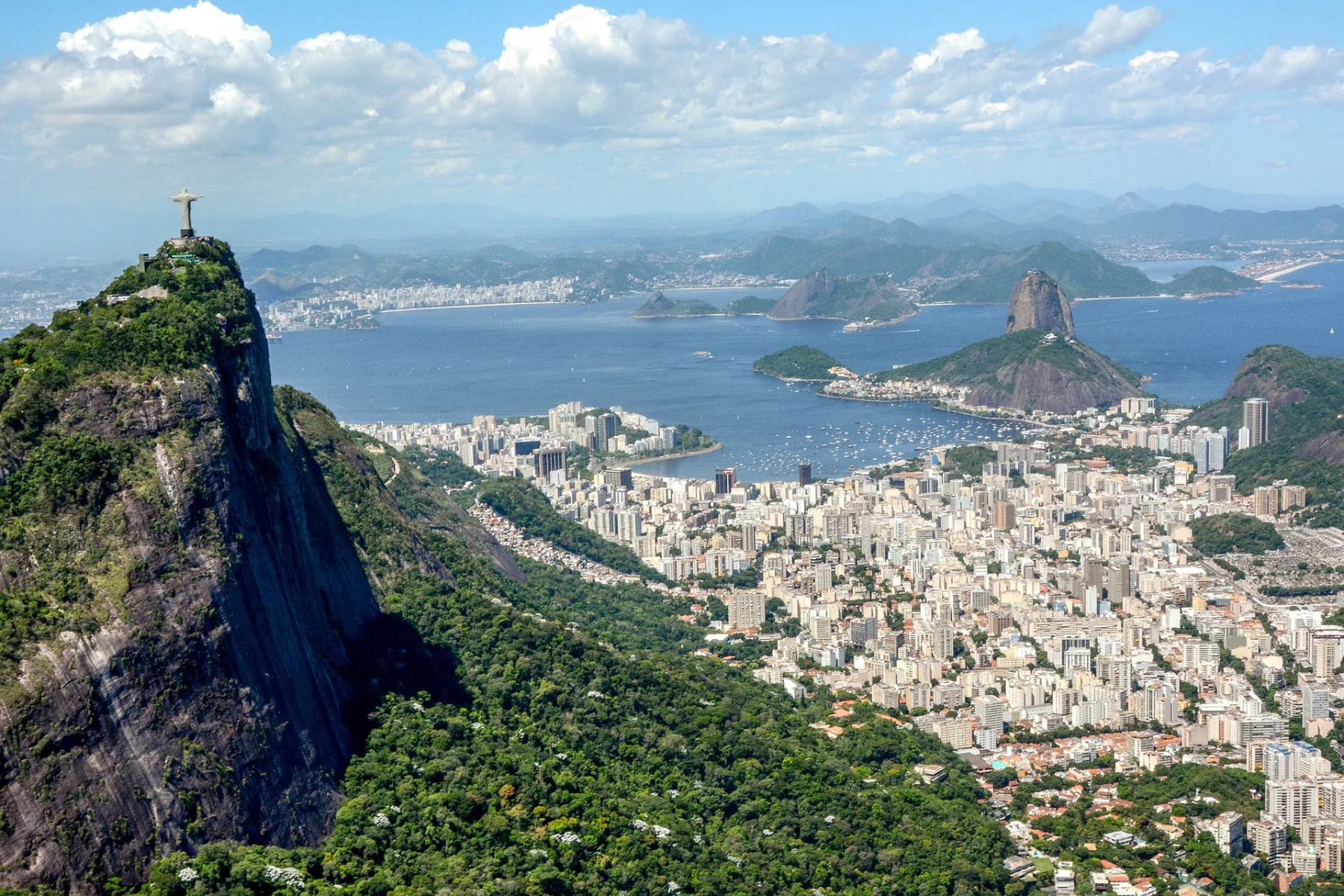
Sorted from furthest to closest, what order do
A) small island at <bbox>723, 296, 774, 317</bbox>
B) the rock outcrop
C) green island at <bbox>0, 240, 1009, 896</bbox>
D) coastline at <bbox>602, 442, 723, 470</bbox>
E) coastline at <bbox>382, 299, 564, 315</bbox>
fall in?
coastline at <bbox>382, 299, 564, 315</bbox> → small island at <bbox>723, 296, 774, 317</bbox> → the rock outcrop → coastline at <bbox>602, 442, 723, 470</bbox> → green island at <bbox>0, 240, 1009, 896</bbox>

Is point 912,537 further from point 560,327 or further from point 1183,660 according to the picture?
point 560,327

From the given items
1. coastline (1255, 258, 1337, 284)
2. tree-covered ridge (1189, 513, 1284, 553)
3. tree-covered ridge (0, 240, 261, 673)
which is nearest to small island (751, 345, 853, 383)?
tree-covered ridge (1189, 513, 1284, 553)

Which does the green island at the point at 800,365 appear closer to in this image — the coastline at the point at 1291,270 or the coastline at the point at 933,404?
the coastline at the point at 933,404

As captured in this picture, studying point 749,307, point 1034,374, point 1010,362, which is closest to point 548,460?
point 1034,374

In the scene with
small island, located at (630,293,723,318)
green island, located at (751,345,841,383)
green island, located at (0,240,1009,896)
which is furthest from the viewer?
small island, located at (630,293,723,318)

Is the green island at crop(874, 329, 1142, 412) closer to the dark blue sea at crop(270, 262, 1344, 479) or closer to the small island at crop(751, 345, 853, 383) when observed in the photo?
the dark blue sea at crop(270, 262, 1344, 479)

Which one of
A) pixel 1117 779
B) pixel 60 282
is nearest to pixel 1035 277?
pixel 60 282
